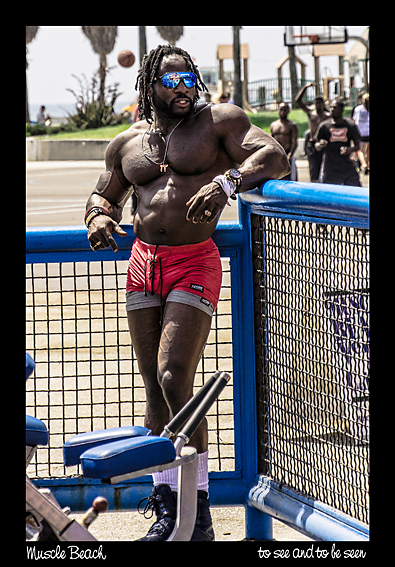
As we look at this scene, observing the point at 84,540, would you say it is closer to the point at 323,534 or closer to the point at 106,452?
the point at 106,452

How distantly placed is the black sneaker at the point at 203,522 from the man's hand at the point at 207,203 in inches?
46.8

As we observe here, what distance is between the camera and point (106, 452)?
8.08 feet

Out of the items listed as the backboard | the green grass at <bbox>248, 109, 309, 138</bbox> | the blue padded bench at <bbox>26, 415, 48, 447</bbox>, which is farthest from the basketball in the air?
the green grass at <bbox>248, 109, 309, 138</bbox>

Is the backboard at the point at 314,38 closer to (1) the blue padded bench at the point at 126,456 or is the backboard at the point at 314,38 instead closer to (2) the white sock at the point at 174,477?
(2) the white sock at the point at 174,477

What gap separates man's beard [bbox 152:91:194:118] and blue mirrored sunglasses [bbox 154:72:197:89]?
6cm

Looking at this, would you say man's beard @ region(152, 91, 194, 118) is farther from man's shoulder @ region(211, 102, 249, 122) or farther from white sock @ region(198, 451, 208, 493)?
white sock @ region(198, 451, 208, 493)

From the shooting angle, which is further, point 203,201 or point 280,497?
point 280,497

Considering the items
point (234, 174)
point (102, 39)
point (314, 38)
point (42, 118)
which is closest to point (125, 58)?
point (234, 174)

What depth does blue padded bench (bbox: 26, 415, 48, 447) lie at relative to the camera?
2.66 meters
